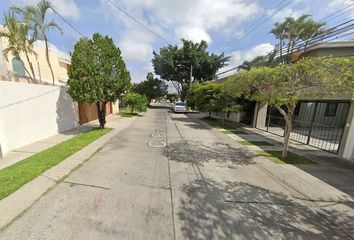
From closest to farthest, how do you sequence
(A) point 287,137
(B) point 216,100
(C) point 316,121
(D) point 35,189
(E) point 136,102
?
(D) point 35,189 < (A) point 287,137 < (C) point 316,121 < (B) point 216,100 < (E) point 136,102

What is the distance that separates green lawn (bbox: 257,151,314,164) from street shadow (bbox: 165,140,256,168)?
562 millimetres

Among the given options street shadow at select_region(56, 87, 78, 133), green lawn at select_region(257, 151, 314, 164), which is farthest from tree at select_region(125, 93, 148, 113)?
green lawn at select_region(257, 151, 314, 164)

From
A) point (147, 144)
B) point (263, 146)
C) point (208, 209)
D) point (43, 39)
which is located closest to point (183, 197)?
point (208, 209)

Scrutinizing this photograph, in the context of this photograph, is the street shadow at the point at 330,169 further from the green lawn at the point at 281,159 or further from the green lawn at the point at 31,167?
the green lawn at the point at 31,167

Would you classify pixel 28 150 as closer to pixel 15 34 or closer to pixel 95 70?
pixel 95 70

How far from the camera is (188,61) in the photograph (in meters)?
30.8

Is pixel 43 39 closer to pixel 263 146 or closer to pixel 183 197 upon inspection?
pixel 183 197

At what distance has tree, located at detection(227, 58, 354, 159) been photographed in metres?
5.14

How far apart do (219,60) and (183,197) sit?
3054cm

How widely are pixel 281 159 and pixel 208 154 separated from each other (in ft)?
8.68

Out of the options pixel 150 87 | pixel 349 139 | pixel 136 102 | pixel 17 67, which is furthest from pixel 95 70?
pixel 150 87

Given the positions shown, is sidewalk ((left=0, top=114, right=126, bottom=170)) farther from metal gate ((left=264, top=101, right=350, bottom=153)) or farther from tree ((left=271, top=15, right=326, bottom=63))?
tree ((left=271, top=15, right=326, bottom=63))

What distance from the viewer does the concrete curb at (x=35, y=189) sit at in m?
3.31

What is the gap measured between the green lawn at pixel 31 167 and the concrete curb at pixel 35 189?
0.49 ft
